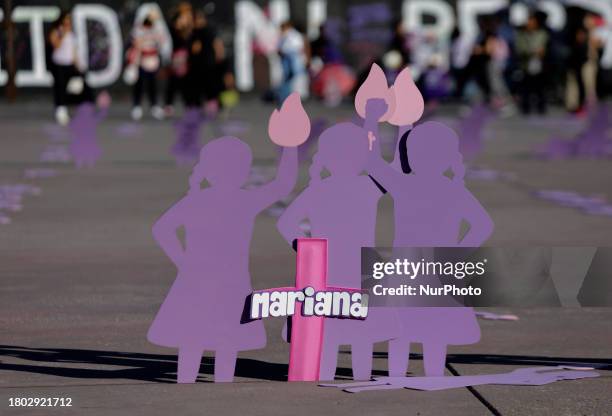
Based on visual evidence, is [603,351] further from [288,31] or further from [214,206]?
[288,31]

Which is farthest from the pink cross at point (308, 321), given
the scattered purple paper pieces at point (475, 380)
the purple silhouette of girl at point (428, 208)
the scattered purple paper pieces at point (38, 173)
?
the scattered purple paper pieces at point (38, 173)

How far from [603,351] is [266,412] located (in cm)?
206

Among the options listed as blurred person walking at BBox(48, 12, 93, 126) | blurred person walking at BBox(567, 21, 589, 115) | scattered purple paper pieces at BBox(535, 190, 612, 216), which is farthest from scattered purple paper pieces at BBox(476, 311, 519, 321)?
blurred person walking at BBox(567, 21, 589, 115)

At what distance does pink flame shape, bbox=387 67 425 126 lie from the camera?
7156mm

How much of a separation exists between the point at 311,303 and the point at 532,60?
79.0 feet

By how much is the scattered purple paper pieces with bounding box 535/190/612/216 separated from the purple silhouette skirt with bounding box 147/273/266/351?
7588 millimetres

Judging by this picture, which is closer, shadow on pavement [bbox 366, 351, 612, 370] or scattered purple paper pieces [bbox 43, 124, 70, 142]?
shadow on pavement [bbox 366, 351, 612, 370]

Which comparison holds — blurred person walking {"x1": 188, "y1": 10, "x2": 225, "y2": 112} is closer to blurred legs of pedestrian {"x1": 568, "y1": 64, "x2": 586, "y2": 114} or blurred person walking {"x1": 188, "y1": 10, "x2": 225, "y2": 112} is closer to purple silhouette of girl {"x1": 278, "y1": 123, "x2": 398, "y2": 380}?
blurred legs of pedestrian {"x1": 568, "y1": 64, "x2": 586, "y2": 114}

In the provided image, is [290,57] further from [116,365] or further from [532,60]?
[116,365]

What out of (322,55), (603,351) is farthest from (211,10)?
(603,351)

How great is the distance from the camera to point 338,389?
22.2ft

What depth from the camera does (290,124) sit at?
22.5 ft

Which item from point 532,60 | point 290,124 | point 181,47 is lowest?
point 532,60

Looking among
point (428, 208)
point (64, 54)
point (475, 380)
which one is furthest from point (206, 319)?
point (64, 54)
